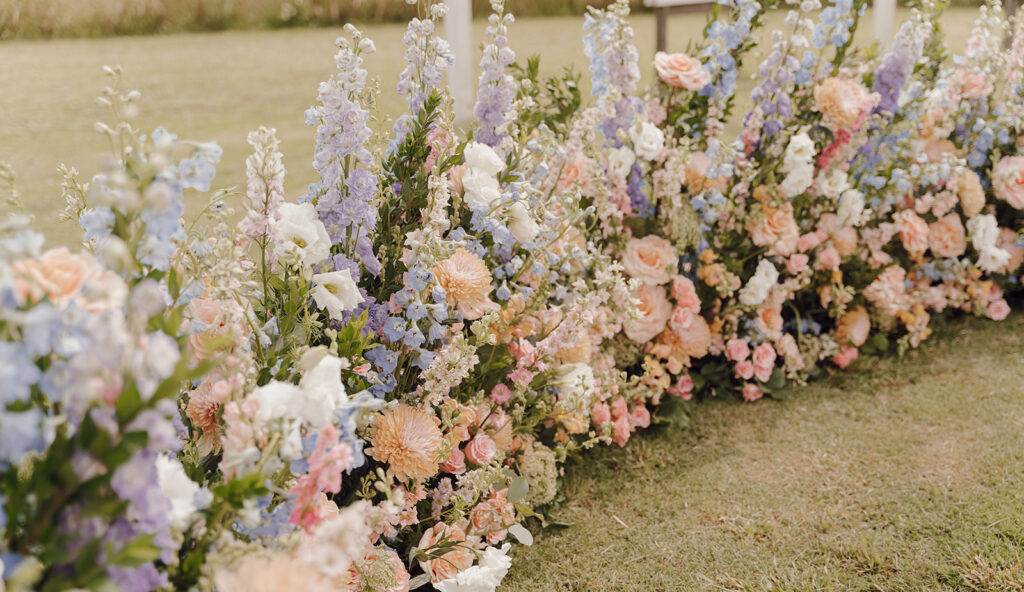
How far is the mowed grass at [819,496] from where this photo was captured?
1.75 m

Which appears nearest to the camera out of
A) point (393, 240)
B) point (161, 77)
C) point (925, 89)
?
point (393, 240)

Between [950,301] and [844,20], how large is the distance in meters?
0.98

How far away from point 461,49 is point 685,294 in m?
1.92

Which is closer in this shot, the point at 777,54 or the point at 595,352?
the point at 595,352

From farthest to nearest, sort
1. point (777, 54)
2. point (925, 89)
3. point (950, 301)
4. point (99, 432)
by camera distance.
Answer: point (950, 301), point (925, 89), point (777, 54), point (99, 432)

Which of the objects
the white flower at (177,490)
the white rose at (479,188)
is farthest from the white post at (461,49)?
the white flower at (177,490)

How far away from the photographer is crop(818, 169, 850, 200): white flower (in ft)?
8.02

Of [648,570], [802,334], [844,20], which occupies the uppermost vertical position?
[844,20]

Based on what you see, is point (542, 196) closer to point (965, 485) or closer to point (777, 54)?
point (777, 54)

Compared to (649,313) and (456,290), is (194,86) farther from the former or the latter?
(456,290)

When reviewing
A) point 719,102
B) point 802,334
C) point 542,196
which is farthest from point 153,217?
point 802,334

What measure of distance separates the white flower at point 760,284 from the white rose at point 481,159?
0.93m

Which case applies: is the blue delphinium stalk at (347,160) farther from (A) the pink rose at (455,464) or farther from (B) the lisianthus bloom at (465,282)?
(A) the pink rose at (455,464)

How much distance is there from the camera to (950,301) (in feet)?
9.24
